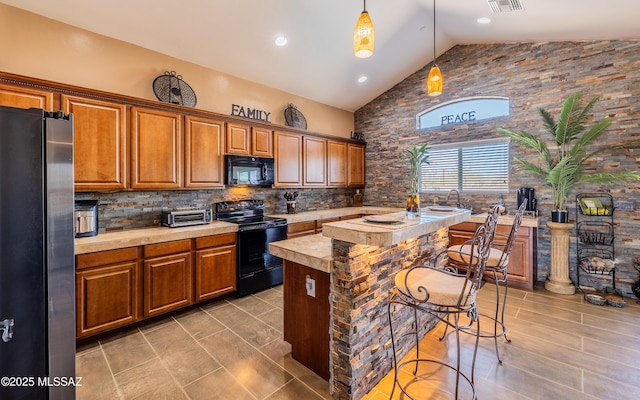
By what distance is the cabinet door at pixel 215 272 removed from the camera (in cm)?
323

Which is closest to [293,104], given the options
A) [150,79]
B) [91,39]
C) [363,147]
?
[363,147]

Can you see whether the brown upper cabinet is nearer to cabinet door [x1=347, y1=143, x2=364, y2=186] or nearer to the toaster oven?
the toaster oven

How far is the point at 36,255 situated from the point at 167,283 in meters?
2.07

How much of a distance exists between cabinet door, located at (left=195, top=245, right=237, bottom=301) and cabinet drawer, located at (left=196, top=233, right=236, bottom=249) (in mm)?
50

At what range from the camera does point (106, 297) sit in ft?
8.54

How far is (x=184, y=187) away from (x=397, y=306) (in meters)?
2.76

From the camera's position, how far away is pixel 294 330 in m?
2.26

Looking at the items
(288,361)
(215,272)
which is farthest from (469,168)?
(215,272)

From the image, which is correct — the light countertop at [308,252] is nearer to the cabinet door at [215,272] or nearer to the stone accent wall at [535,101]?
the cabinet door at [215,272]

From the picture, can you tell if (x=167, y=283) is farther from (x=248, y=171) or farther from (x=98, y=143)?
(x=248, y=171)

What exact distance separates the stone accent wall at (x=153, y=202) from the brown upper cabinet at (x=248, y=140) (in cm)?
63

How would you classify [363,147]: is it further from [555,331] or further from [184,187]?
[555,331]

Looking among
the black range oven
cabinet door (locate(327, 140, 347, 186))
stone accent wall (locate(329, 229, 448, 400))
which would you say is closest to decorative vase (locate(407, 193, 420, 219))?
stone accent wall (locate(329, 229, 448, 400))

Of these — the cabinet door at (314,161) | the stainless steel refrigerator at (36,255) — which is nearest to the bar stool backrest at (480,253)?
the stainless steel refrigerator at (36,255)
